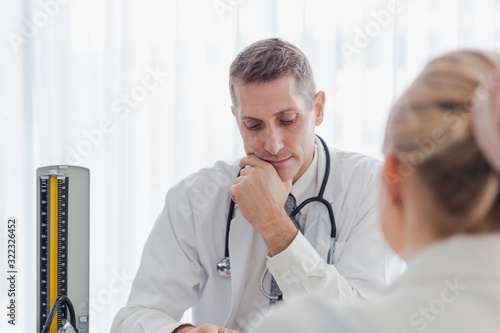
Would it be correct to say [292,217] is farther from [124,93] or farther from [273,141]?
[124,93]

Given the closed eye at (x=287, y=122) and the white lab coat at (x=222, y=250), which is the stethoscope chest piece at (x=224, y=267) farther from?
the closed eye at (x=287, y=122)

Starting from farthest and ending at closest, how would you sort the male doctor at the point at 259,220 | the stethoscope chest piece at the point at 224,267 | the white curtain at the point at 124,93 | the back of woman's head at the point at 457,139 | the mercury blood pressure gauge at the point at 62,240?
the white curtain at the point at 124,93
the stethoscope chest piece at the point at 224,267
the male doctor at the point at 259,220
the mercury blood pressure gauge at the point at 62,240
the back of woman's head at the point at 457,139

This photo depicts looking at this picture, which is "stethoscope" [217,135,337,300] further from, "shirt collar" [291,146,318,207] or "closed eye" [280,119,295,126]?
"closed eye" [280,119,295,126]

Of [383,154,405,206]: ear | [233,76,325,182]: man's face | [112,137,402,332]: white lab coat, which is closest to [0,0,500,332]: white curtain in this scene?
[112,137,402,332]: white lab coat

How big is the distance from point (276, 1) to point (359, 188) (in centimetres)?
107

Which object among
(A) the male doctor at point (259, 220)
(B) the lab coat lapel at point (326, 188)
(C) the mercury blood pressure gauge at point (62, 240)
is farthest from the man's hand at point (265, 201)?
(C) the mercury blood pressure gauge at point (62, 240)

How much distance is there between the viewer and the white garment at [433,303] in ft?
1.93

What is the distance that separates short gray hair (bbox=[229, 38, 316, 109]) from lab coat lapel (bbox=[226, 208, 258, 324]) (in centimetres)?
36

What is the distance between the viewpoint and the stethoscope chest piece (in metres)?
1.67

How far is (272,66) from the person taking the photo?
1606 millimetres

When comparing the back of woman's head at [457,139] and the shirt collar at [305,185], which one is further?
the shirt collar at [305,185]

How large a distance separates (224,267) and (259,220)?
0.77 ft

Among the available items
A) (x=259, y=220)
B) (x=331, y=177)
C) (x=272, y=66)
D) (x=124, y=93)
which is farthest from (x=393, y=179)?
(x=124, y=93)

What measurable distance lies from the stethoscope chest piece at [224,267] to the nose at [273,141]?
0.35 metres
